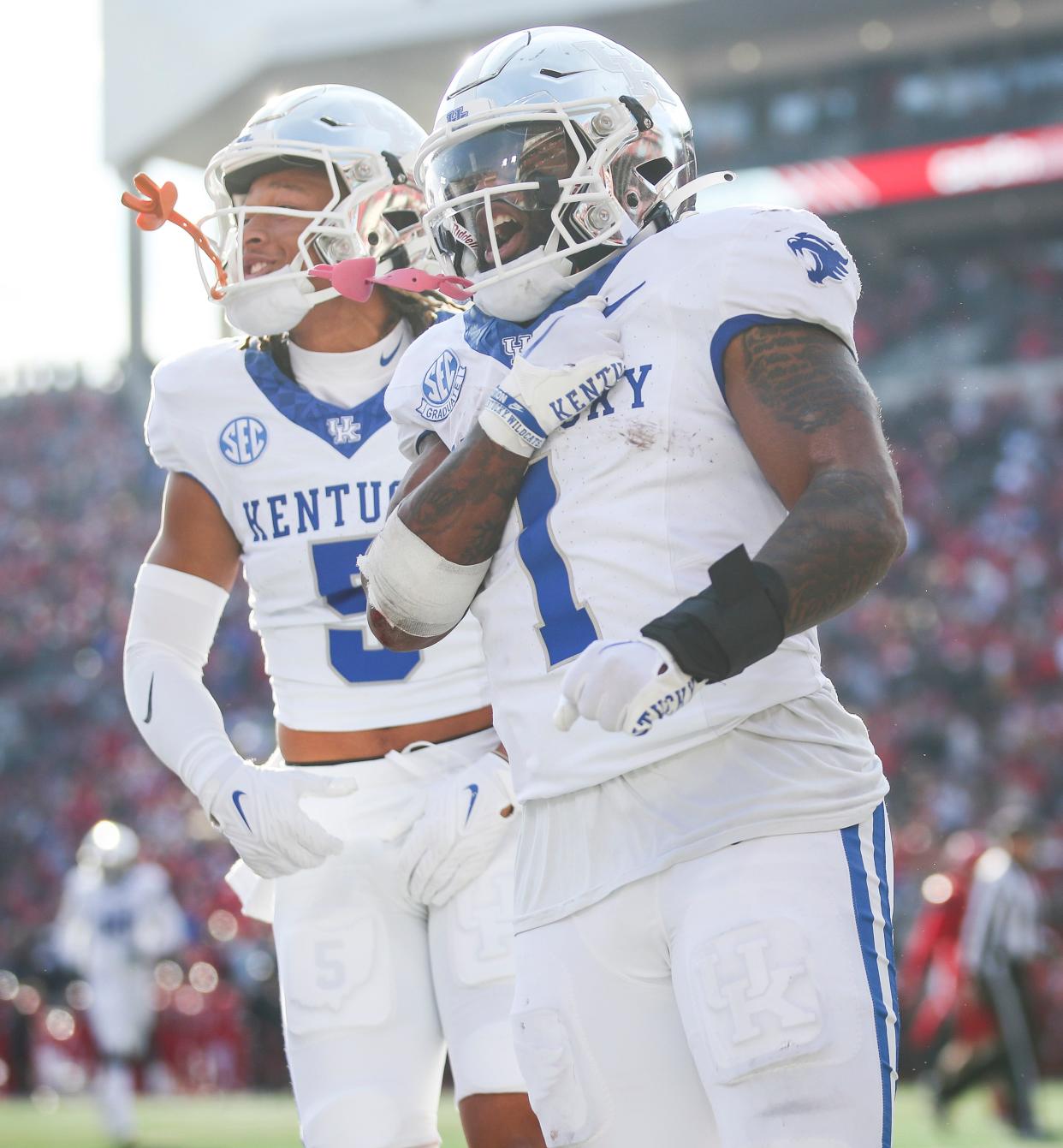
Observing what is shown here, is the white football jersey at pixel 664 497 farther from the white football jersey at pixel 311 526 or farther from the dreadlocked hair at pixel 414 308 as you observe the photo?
the dreadlocked hair at pixel 414 308

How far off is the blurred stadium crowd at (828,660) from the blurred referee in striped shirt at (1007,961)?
2277 millimetres

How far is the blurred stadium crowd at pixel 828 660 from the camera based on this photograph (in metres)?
13.9

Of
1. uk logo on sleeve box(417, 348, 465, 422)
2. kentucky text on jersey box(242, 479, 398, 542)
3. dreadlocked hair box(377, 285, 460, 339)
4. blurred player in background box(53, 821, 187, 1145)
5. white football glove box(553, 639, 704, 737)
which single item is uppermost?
dreadlocked hair box(377, 285, 460, 339)

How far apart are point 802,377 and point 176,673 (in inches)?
61.4

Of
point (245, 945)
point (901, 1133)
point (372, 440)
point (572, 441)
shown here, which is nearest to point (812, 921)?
point (572, 441)

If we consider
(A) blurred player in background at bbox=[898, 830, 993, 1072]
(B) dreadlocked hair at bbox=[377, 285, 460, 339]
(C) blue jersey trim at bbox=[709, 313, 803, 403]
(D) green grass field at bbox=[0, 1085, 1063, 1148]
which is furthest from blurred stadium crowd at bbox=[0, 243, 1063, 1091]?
(C) blue jersey trim at bbox=[709, 313, 803, 403]

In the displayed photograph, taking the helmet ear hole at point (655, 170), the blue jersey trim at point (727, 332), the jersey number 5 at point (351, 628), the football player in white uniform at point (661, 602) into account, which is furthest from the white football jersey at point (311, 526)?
the blue jersey trim at point (727, 332)

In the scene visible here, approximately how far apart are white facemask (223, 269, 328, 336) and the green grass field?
5789mm

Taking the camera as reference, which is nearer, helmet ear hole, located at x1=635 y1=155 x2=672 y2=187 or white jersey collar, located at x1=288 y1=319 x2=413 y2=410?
helmet ear hole, located at x1=635 y1=155 x2=672 y2=187

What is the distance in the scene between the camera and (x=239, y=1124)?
1051cm

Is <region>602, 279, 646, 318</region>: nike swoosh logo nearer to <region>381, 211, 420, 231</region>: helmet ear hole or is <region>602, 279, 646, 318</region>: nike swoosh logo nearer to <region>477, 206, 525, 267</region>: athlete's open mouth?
<region>477, 206, 525, 267</region>: athlete's open mouth

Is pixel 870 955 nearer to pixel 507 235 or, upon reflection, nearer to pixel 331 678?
pixel 507 235

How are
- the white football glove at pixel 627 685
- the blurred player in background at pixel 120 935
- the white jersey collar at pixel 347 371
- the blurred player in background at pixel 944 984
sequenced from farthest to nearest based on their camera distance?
the blurred player in background at pixel 120 935 → the blurred player in background at pixel 944 984 → the white jersey collar at pixel 347 371 → the white football glove at pixel 627 685

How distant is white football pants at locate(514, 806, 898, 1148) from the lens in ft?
7.01
